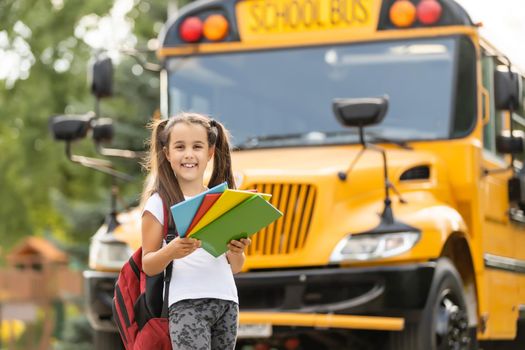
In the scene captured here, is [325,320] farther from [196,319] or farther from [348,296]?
[196,319]

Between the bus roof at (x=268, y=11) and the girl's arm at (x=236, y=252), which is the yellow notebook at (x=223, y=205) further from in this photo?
the bus roof at (x=268, y=11)

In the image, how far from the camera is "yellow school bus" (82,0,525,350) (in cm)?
Result: 757

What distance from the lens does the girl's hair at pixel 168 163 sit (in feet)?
16.3

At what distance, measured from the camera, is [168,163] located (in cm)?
506

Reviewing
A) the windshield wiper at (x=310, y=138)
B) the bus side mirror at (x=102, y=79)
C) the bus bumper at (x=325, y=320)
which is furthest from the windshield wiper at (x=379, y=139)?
the bus side mirror at (x=102, y=79)

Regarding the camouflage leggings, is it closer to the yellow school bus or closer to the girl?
the girl

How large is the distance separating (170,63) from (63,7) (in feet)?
61.5

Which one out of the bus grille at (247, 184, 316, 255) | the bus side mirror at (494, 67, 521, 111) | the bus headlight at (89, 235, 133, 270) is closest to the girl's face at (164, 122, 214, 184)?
the bus grille at (247, 184, 316, 255)

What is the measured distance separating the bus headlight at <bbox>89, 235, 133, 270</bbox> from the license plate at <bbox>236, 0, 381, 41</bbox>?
1556 millimetres

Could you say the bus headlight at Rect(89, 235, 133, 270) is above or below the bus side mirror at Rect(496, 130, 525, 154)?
below

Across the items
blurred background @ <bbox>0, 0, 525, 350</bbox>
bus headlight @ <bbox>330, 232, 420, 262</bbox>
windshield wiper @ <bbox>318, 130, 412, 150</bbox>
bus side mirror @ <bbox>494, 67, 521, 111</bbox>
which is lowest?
blurred background @ <bbox>0, 0, 525, 350</bbox>

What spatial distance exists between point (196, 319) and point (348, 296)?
2.78 meters

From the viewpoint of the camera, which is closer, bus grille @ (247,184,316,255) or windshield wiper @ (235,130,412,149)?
bus grille @ (247,184,316,255)

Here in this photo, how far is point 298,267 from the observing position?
770 centimetres
